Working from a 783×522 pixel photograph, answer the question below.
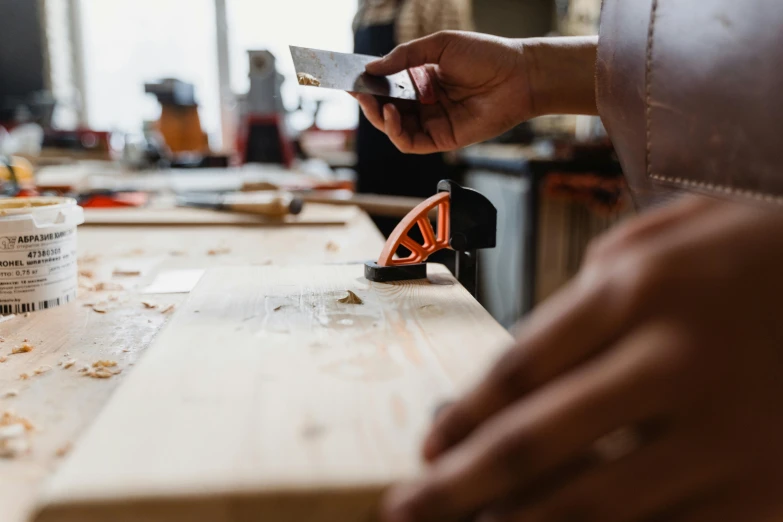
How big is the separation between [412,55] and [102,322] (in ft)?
2.31

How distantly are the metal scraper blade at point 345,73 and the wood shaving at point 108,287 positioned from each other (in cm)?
47

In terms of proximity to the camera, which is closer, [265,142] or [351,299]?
[351,299]

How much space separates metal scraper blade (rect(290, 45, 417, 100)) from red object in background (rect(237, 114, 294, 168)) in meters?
2.56

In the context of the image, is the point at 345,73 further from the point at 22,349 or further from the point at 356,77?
the point at 22,349

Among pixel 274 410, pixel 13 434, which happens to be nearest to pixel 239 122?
pixel 13 434

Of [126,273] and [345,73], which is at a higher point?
[345,73]

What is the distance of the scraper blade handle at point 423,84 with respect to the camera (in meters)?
1.16

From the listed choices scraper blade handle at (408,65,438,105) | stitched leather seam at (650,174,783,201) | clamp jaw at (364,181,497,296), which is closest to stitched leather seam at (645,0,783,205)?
stitched leather seam at (650,174,783,201)

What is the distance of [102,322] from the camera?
32.7 inches

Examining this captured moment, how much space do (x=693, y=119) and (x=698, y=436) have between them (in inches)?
16.3

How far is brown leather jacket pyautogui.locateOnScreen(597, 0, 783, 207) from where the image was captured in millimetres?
543

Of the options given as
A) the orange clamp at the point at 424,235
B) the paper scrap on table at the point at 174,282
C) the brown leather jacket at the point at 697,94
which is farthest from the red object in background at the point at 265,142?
the brown leather jacket at the point at 697,94

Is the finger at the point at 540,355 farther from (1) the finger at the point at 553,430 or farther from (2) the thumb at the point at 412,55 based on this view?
(2) the thumb at the point at 412,55

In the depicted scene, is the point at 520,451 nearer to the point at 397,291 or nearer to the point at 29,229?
the point at 397,291
